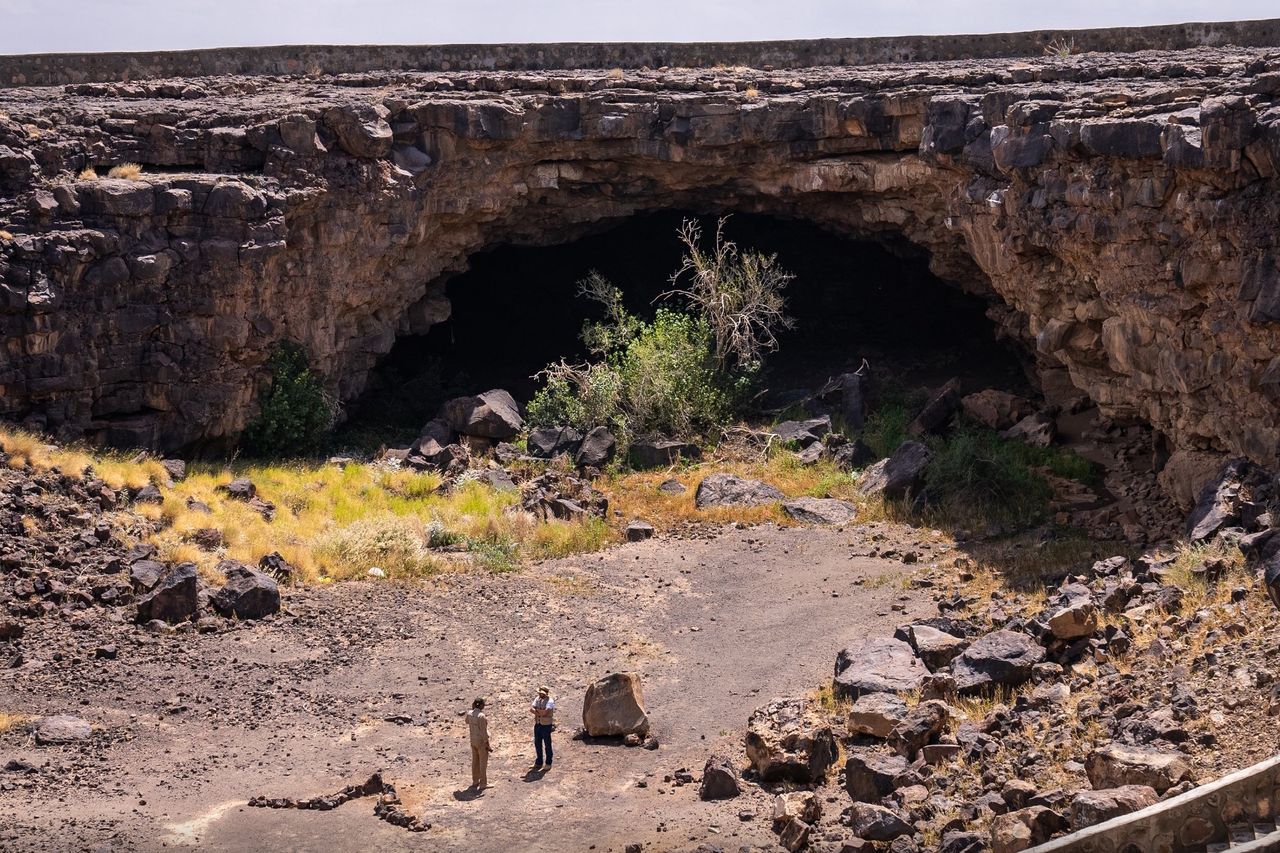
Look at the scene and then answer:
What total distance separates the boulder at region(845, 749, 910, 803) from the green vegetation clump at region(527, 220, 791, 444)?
35.4 feet

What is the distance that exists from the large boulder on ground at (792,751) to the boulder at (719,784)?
35 cm

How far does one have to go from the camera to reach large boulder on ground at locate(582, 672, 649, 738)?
13430 mm

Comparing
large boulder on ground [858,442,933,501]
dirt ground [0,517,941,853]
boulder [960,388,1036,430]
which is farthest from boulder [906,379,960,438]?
dirt ground [0,517,941,853]

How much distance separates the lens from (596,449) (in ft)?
71.7

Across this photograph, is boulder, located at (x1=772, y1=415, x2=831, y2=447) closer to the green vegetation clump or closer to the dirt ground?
the green vegetation clump

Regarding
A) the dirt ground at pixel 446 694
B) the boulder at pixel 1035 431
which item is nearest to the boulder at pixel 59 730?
the dirt ground at pixel 446 694

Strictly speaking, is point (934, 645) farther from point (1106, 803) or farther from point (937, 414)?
point (937, 414)

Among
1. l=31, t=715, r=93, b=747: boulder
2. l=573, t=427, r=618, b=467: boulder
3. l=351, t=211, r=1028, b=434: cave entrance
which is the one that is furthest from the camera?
l=351, t=211, r=1028, b=434: cave entrance

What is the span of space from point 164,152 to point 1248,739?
16566 millimetres

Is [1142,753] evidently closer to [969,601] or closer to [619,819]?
[619,819]

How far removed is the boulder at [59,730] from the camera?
13.3 meters

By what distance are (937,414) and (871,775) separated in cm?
1133

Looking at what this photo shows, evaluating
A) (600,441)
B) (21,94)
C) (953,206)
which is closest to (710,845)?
(600,441)

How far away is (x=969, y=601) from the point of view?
15.8 meters
